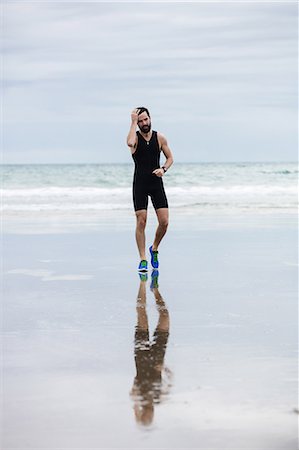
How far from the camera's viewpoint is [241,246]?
42.9ft

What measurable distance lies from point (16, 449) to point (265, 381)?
1.68 meters

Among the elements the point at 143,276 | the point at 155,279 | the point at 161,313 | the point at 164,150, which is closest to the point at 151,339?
the point at 161,313

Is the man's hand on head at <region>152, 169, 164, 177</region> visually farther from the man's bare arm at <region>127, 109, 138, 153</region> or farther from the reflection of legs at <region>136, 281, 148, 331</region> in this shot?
the reflection of legs at <region>136, 281, 148, 331</region>

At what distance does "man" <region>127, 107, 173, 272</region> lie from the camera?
10484mm

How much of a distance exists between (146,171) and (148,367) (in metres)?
5.28

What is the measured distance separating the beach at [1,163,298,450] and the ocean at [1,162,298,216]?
Answer: 35.7 ft

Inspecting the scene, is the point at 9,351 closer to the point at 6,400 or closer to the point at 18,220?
the point at 6,400

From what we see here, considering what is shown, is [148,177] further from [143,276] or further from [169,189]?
[169,189]

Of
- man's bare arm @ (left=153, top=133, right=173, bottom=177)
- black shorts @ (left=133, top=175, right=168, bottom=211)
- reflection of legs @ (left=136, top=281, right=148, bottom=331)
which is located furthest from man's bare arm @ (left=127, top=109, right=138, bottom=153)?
reflection of legs @ (left=136, top=281, right=148, bottom=331)

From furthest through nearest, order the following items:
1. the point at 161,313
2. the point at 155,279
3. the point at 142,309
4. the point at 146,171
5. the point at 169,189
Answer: the point at 169,189
the point at 146,171
the point at 155,279
the point at 142,309
the point at 161,313

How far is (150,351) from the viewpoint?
6.19 m

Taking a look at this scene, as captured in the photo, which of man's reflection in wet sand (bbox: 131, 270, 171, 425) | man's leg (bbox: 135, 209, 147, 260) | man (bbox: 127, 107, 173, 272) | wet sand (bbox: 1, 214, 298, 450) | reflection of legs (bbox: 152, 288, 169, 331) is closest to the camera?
wet sand (bbox: 1, 214, 298, 450)

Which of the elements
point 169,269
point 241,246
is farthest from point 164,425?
point 241,246

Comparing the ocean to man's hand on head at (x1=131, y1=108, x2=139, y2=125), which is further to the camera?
the ocean
